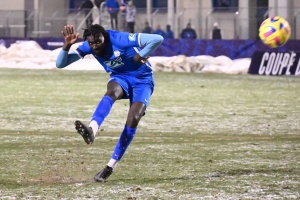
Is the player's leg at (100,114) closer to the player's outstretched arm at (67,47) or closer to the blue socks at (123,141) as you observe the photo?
the blue socks at (123,141)

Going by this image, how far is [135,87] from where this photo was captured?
8.67 m

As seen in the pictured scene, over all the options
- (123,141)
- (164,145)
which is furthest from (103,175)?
(164,145)

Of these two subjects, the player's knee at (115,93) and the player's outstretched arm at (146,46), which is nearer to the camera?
the player's outstretched arm at (146,46)

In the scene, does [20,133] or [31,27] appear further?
[31,27]

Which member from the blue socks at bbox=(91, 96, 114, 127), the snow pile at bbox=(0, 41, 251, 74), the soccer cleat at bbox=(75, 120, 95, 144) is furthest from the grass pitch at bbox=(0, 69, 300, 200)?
the snow pile at bbox=(0, 41, 251, 74)

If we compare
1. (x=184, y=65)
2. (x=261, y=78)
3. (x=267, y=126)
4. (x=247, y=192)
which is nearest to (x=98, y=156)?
(x=247, y=192)

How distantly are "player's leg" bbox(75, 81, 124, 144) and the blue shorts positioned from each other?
75 millimetres

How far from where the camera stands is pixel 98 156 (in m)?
10.0

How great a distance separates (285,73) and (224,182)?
19.0 metres

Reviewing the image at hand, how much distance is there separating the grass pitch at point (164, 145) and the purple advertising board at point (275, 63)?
4354 millimetres

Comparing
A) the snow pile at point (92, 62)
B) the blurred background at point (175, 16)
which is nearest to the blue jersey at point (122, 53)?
the snow pile at point (92, 62)

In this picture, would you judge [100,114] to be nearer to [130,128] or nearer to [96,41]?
[130,128]

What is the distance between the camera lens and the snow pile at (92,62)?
2806 cm

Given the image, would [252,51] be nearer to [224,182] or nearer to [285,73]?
[285,73]
